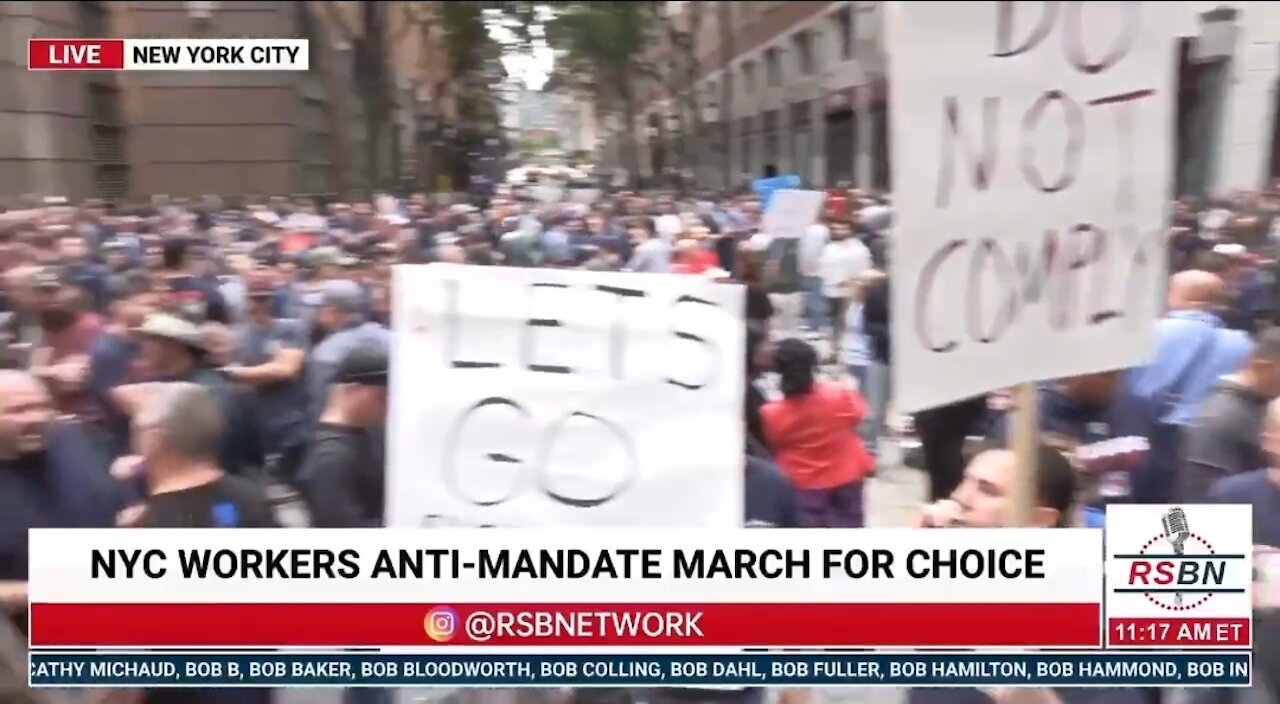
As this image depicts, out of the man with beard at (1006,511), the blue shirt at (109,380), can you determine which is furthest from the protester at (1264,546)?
the blue shirt at (109,380)

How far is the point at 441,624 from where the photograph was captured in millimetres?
3215

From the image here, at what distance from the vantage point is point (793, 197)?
3.50 metres

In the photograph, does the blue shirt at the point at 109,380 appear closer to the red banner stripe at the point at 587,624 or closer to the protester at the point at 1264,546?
the red banner stripe at the point at 587,624

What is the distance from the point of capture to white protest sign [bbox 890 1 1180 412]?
2855mm

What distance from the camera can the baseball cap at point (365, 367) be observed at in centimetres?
320

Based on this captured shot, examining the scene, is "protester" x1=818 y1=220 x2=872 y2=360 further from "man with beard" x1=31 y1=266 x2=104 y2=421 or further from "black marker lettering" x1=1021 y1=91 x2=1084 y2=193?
"man with beard" x1=31 y1=266 x2=104 y2=421

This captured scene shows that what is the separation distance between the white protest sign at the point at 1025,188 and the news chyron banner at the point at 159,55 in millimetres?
1334

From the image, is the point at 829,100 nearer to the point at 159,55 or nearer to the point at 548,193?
the point at 548,193

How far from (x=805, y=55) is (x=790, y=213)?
50 cm

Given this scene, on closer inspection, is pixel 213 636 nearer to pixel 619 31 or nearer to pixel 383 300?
pixel 383 300

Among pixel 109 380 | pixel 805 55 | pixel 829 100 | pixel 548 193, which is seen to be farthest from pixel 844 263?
pixel 109 380

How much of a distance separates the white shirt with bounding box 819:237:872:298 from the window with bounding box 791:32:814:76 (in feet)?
1.48

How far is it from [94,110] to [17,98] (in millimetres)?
168

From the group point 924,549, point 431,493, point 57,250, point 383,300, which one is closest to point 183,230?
point 57,250
